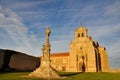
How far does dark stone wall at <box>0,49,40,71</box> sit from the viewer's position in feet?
118

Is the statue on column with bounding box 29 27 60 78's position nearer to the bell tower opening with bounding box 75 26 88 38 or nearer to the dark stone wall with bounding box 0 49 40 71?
the dark stone wall with bounding box 0 49 40 71

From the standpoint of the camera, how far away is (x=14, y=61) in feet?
131

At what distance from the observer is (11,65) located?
38.3m

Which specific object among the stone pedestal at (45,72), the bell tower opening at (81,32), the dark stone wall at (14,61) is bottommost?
the stone pedestal at (45,72)

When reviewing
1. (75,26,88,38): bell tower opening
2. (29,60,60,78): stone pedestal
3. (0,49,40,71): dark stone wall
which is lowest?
(29,60,60,78): stone pedestal

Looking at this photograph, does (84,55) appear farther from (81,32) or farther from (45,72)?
(45,72)

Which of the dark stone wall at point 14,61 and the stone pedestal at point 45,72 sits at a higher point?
the dark stone wall at point 14,61

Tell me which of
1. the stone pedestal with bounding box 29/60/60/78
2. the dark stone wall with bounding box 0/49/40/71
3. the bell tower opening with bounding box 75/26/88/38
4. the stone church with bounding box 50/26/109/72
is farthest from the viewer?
the bell tower opening with bounding box 75/26/88/38

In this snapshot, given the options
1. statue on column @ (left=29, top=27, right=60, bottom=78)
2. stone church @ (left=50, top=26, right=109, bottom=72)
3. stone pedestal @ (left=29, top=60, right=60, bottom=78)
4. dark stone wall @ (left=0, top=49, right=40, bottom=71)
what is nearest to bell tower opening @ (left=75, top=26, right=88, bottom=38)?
stone church @ (left=50, top=26, right=109, bottom=72)

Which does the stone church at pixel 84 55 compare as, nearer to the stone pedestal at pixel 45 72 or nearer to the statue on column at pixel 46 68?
the statue on column at pixel 46 68

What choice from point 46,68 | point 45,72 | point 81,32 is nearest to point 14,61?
point 46,68

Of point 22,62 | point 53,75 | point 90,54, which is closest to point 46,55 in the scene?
point 53,75

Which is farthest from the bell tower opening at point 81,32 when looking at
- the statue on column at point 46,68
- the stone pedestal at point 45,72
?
the stone pedestal at point 45,72

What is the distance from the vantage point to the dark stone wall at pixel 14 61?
35969mm
